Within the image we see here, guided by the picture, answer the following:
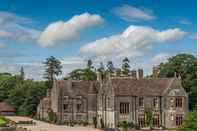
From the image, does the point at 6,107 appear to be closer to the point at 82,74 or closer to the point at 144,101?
the point at 82,74

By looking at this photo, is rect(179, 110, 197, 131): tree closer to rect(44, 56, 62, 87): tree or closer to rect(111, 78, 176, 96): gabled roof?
rect(111, 78, 176, 96): gabled roof

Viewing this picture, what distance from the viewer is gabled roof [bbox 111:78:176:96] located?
6656 centimetres

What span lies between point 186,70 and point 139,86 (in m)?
13.3

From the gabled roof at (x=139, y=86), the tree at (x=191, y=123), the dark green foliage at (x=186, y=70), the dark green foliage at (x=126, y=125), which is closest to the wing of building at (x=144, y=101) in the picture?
the gabled roof at (x=139, y=86)

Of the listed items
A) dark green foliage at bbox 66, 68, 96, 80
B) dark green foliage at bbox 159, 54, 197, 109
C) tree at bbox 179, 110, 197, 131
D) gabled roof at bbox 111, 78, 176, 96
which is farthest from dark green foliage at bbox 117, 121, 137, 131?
dark green foliage at bbox 66, 68, 96, 80

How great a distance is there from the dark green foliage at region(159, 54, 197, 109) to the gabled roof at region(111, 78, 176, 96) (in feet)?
30.5

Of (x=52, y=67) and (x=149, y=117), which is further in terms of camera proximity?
(x=52, y=67)

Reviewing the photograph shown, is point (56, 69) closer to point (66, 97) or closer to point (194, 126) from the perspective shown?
point (66, 97)

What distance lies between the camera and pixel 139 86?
221ft

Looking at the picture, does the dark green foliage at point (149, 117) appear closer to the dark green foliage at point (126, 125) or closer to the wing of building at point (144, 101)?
the wing of building at point (144, 101)

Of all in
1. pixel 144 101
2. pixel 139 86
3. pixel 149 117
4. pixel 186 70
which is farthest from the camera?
pixel 186 70

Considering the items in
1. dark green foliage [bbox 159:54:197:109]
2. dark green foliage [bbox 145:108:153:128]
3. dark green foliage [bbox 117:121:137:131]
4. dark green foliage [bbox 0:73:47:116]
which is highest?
dark green foliage [bbox 159:54:197:109]

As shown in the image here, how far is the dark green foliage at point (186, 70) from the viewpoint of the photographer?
250 ft

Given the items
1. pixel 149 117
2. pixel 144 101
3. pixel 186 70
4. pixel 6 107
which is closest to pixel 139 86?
pixel 144 101
